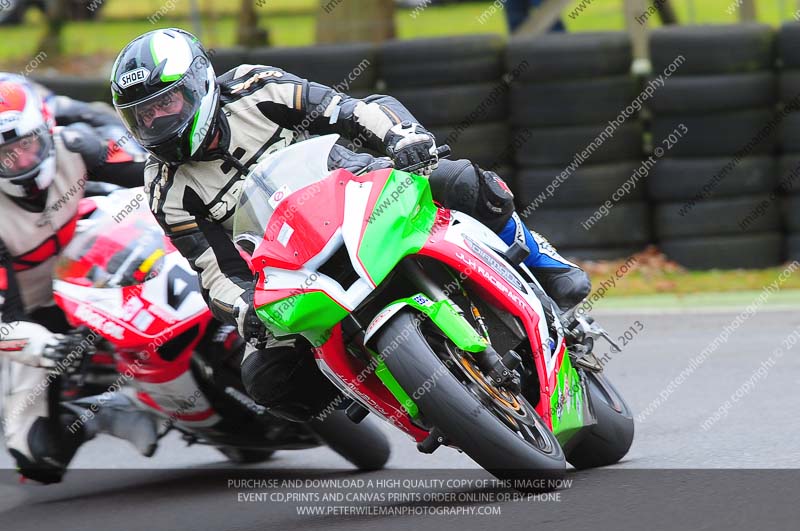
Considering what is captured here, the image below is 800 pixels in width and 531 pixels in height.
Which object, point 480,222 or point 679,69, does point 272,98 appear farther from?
point 679,69

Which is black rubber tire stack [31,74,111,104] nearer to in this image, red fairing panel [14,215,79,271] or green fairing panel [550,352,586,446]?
red fairing panel [14,215,79,271]

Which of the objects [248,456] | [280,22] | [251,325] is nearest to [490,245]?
[251,325]

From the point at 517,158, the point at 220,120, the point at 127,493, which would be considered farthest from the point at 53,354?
the point at 517,158

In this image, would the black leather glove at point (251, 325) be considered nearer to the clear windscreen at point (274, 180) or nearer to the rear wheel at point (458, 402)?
the clear windscreen at point (274, 180)

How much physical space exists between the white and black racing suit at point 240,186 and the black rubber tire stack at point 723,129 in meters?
3.93

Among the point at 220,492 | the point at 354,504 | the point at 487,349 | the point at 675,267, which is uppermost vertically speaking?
the point at 487,349

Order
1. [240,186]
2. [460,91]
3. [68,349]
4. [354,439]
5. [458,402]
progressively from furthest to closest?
[460,91] → [354,439] → [68,349] → [240,186] → [458,402]

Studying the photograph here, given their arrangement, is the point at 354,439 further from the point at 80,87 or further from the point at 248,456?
the point at 80,87

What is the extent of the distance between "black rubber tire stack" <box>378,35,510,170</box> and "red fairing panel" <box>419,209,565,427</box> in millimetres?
4663

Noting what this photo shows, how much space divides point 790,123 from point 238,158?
4.80 metres

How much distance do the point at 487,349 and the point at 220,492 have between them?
1854mm

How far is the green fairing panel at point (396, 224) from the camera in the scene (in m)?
3.82

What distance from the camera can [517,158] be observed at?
884 centimetres

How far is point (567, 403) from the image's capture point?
4.34 metres
